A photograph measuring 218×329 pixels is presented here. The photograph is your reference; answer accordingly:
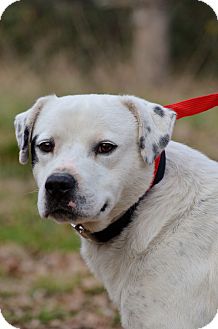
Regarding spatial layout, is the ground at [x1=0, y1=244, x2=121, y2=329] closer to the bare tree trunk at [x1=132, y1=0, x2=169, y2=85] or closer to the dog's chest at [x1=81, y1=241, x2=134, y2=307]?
the dog's chest at [x1=81, y1=241, x2=134, y2=307]

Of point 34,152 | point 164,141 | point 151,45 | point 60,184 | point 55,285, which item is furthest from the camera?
point 151,45

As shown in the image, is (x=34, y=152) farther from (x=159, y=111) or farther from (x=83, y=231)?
(x=159, y=111)

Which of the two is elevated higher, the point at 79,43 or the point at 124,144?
the point at 124,144

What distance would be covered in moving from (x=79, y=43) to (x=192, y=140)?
19.0ft

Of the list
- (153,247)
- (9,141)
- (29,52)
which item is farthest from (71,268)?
(29,52)

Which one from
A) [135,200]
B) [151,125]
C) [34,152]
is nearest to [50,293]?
[34,152]

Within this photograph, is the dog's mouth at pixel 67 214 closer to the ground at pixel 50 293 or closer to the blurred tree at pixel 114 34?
the ground at pixel 50 293

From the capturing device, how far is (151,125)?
369 centimetres

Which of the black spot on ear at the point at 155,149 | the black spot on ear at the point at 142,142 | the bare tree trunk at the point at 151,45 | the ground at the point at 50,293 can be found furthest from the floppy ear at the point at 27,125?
the bare tree trunk at the point at 151,45

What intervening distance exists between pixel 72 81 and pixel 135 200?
8.48 m

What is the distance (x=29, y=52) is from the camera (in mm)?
14758

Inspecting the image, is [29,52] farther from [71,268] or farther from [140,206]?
[140,206]

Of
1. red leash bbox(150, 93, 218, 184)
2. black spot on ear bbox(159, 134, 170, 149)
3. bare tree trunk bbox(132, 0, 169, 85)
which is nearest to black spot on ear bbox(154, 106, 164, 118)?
black spot on ear bbox(159, 134, 170, 149)

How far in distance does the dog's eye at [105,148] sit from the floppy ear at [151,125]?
0.17 meters
